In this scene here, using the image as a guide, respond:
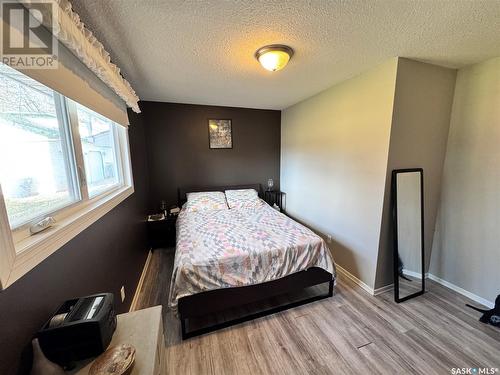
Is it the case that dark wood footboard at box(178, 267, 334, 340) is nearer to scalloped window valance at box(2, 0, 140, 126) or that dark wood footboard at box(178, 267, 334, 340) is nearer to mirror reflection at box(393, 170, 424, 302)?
mirror reflection at box(393, 170, 424, 302)

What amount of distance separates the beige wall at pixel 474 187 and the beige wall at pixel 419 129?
10cm

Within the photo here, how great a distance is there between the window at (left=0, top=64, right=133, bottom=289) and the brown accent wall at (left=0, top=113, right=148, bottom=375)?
0.25ft

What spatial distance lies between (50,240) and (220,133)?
9.88ft

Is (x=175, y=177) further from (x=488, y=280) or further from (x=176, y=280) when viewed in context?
(x=488, y=280)

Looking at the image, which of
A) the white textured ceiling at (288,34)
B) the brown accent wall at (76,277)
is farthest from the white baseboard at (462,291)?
the brown accent wall at (76,277)

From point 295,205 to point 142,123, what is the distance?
2.91 meters

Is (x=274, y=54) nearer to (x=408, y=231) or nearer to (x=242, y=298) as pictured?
(x=242, y=298)

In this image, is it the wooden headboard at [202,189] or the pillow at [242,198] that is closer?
the pillow at [242,198]

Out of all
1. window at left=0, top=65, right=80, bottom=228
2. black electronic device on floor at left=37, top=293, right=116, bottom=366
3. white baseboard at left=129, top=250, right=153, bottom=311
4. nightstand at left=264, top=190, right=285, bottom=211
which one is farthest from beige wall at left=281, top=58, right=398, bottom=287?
window at left=0, top=65, right=80, bottom=228

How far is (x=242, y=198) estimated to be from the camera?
3.41 metres

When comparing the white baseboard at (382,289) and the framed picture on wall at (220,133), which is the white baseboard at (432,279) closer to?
the white baseboard at (382,289)

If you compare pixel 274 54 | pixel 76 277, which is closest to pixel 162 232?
pixel 76 277

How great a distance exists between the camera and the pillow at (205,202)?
10.2ft

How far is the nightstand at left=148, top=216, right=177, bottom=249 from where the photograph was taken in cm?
306
